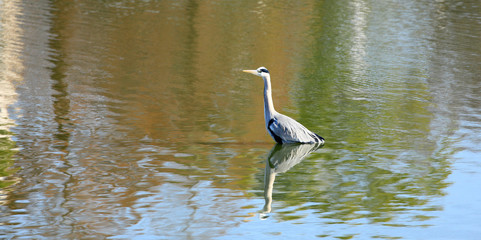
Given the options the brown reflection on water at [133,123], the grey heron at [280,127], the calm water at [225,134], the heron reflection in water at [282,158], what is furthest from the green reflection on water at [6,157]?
the grey heron at [280,127]

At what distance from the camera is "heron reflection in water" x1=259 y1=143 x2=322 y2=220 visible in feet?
32.5

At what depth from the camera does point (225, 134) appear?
1225cm

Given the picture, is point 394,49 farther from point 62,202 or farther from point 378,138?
point 62,202

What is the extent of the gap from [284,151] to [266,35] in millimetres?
13778

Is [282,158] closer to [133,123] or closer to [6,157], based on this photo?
[133,123]

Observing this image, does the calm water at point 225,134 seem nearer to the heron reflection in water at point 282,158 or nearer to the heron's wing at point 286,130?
the heron reflection in water at point 282,158

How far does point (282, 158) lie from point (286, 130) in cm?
58

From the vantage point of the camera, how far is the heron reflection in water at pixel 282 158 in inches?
390

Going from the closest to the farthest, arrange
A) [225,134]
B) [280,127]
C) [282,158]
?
[282,158], [280,127], [225,134]

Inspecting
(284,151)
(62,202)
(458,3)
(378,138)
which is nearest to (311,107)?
(378,138)

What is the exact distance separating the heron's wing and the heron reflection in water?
14cm

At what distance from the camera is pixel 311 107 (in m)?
14.7

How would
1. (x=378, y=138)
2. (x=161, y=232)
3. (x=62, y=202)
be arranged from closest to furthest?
(x=161, y=232), (x=62, y=202), (x=378, y=138)

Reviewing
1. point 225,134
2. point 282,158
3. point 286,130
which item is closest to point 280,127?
point 286,130
